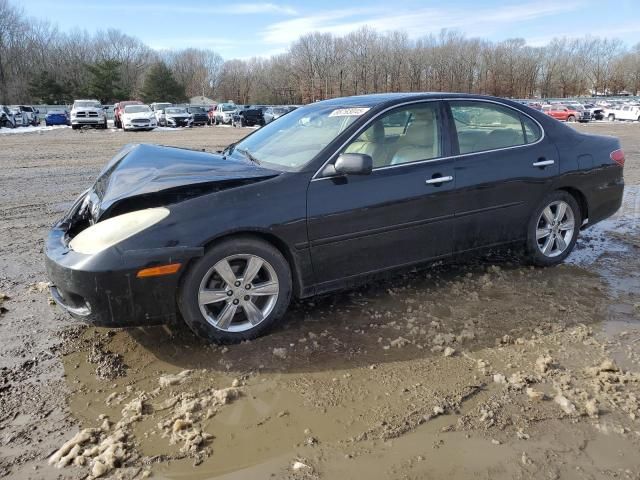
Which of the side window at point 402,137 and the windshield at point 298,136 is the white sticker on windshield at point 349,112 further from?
the side window at point 402,137

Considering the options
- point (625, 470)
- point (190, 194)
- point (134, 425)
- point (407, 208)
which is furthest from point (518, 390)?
point (190, 194)

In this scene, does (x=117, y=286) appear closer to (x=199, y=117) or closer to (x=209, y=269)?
(x=209, y=269)

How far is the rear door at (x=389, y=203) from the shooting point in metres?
3.55

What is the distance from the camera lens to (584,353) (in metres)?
3.26

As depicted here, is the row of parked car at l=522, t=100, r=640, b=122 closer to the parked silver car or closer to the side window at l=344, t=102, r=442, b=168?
the parked silver car

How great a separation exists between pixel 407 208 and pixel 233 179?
132cm

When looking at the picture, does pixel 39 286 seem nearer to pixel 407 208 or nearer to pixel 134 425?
pixel 134 425

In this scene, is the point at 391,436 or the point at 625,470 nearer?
the point at 625,470

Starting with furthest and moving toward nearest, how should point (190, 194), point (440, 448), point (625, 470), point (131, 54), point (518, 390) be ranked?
point (131, 54), point (190, 194), point (518, 390), point (440, 448), point (625, 470)

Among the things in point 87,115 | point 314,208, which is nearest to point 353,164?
point 314,208

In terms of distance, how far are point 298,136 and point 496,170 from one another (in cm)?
168

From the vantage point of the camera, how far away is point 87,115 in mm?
33906

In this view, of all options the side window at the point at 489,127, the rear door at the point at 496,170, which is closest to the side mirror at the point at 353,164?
the rear door at the point at 496,170

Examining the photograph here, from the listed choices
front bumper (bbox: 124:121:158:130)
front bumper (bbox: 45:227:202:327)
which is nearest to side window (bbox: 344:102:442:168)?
front bumper (bbox: 45:227:202:327)
